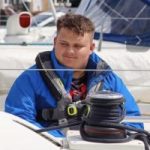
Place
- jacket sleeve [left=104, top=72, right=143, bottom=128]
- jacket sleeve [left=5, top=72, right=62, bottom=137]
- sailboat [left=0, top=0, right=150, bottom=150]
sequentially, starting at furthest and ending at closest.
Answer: jacket sleeve [left=104, top=72, right=143, bottom=128], jacket sleeve [left=5, top=72, right=62, bottom=137], sailboat [left=0, top=0, right=150, bottom=150]

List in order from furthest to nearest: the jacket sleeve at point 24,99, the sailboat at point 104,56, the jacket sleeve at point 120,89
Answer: the jacket sleeve at point 120,89 → the jacket sleeve at point 24,99 → the sailboat at point 104,56

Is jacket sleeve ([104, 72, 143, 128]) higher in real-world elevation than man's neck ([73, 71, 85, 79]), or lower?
lower

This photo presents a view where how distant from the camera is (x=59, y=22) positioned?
6.92 feet

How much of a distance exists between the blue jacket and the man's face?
0.04 m

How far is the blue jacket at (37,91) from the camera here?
80.6 inches

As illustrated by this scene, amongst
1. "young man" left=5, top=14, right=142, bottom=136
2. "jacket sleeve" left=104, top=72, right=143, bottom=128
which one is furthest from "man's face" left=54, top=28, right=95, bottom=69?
"jacket sleeve" left=104, top=72, right=143, bottom=128

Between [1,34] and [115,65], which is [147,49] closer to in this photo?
[115,65]

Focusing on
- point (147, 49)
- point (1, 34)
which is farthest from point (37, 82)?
point (1, 34)

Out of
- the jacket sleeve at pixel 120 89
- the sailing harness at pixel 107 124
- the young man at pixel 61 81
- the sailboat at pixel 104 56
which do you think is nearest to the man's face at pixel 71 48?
the young man at pixel 61 81

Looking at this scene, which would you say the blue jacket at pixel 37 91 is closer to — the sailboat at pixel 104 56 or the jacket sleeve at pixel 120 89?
the jacket sleeve at pixel 120 89

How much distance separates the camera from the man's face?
209 centimetres

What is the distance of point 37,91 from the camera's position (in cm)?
210

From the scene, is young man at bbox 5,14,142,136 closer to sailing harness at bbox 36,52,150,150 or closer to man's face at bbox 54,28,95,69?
man's face at bbox 54,28,95,69

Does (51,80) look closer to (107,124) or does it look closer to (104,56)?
(107,124)
